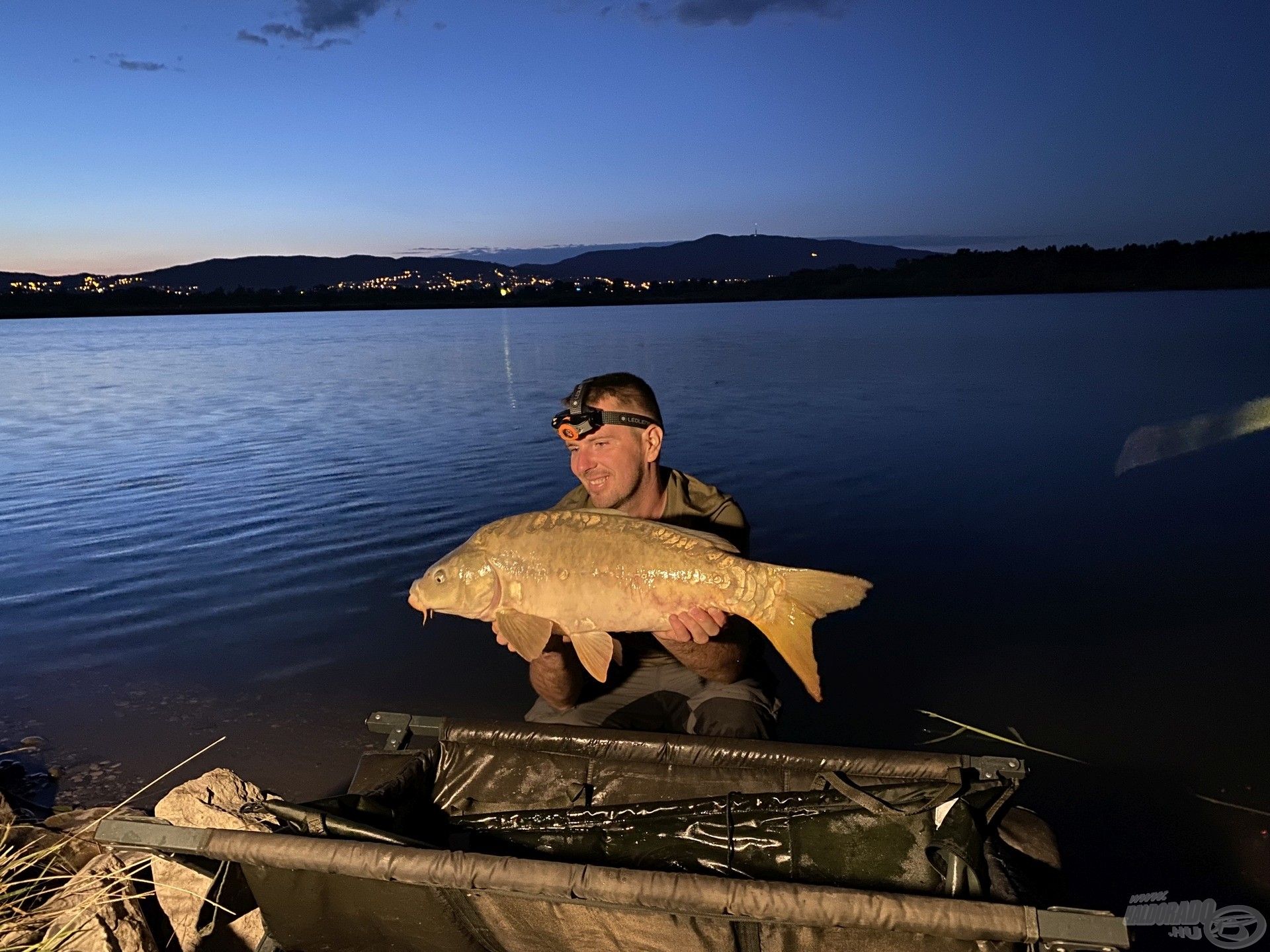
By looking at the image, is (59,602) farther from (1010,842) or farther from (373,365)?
(373,365)

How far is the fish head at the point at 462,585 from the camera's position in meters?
3.00

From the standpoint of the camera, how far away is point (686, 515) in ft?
11.8

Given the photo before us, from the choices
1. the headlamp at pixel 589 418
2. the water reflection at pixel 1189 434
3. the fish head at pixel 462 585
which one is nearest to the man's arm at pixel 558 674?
the fish head at pixel 462 585

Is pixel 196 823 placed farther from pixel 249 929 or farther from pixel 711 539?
pixel 711 539

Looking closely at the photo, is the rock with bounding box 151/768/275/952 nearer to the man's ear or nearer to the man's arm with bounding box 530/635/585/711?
the man's arm with bounding box 530/635/585/711

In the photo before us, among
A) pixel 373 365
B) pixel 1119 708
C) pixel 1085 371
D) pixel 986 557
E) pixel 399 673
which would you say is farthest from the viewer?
pixel 373 365

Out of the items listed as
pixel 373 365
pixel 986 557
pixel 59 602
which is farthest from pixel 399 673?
pixel 373 365

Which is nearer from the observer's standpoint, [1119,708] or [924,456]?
[1119,708]

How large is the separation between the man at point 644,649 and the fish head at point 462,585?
0.35 metres

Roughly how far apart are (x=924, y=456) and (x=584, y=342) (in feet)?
85.6

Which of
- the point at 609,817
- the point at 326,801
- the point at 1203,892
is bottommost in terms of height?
the point at 1203,892

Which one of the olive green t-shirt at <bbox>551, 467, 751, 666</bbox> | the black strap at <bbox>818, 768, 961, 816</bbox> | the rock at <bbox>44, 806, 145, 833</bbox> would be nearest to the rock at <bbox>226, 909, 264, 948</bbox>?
the rock at <bbox>44, 806, 145, 833</bbox>

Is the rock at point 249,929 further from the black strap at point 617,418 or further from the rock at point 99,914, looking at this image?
the black strap at point 617,418

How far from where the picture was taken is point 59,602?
6516 millimetres
